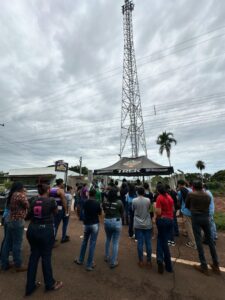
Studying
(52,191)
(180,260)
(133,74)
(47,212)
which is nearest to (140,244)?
(180,260)

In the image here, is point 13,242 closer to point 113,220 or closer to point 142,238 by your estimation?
point 113,220

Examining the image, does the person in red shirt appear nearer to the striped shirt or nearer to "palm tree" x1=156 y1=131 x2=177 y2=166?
the striped shirt

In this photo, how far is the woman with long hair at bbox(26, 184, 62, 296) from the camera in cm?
290

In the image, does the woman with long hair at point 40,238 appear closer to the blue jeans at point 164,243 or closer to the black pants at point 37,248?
the black pants at point 37,248

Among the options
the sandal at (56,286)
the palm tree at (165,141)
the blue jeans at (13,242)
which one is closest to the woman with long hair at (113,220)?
the sandal at (56,286)

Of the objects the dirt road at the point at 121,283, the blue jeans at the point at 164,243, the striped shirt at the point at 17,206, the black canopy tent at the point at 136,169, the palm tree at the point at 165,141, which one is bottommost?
the dirt road at the point at 121,283

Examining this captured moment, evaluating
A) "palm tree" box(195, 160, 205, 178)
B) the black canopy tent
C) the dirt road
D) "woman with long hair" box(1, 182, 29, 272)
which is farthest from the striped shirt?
"palm tree" box(195, 160, 205, 178)

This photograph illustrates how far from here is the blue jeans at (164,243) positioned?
3.68m

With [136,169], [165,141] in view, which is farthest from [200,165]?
[136,169]

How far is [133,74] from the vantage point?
2020 cm

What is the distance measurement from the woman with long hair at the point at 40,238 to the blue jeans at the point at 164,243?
2.03 meters

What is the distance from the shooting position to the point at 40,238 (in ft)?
9.47

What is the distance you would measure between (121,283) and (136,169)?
25.3 feet

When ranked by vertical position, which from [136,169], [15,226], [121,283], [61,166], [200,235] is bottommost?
[121,283]
